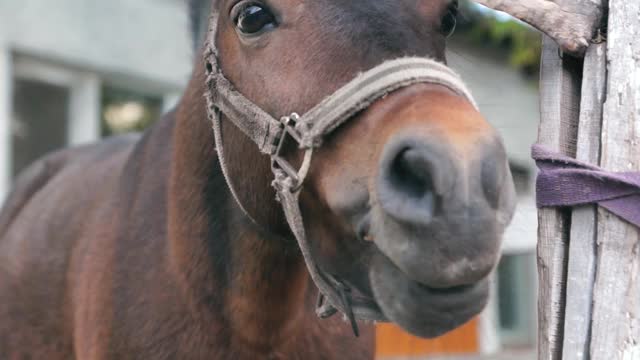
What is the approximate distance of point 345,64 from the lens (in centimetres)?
158

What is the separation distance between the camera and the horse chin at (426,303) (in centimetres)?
142

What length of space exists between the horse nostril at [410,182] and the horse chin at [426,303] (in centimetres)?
15

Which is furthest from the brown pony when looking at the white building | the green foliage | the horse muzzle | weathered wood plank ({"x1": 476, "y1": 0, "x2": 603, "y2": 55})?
the green foliage

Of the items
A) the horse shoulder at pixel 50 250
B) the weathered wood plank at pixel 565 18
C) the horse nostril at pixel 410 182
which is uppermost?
the weathered wood plank at pixel 565 18

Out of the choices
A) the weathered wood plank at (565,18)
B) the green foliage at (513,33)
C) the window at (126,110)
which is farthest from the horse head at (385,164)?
the window at (126,110)

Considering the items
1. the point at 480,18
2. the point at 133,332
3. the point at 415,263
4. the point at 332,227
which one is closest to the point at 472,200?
the point at 415,263

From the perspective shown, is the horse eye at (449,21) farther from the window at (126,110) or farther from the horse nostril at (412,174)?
the window at (126,110)

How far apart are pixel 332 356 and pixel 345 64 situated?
0.97 m

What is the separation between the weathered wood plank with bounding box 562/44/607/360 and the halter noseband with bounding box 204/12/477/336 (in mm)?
272

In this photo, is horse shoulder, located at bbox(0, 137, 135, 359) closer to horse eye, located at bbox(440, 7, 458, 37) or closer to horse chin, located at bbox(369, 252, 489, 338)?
horse eye, located at bbox(440, 7, 458, 37)

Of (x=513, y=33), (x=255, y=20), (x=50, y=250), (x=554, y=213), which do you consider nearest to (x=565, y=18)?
(x=554, y=213)

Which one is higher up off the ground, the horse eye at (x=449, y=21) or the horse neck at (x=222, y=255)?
the horse eye at (x=449, y=21)

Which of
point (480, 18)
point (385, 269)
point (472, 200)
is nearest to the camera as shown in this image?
point (472, 200)

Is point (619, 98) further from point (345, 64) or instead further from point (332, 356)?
point (332, 356)
